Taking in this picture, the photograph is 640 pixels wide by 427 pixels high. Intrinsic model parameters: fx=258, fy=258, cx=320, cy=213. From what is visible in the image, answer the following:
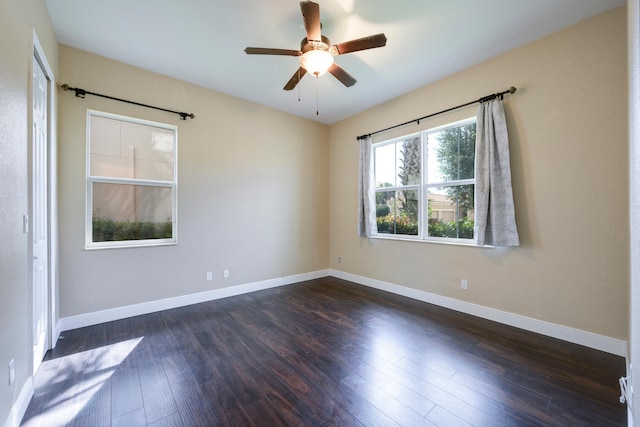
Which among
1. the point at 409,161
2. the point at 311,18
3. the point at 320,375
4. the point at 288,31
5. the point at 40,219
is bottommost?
the point at 320,375

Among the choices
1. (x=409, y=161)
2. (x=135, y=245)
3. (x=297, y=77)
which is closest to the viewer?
(x=297, y=77)

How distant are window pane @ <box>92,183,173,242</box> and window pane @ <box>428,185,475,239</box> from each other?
3.54 m

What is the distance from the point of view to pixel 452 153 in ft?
11.0

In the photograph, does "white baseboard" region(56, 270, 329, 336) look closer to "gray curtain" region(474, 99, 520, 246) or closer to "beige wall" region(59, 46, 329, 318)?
"beige wall" region(59, 46, 329, 318)

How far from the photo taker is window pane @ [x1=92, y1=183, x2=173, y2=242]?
9.62 feet

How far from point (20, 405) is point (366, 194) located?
397 cm

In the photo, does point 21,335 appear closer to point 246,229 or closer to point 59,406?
point 59,406

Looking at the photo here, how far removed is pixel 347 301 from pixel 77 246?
3194 millimetres

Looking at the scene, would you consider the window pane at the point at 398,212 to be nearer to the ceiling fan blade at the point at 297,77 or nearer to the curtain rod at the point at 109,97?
the ceiling fan blade at the point at 297,77

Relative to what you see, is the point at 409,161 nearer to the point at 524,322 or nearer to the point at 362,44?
the point at 362,44

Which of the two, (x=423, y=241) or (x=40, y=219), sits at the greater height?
(x=40, y=219)

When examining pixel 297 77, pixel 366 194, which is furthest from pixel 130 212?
pixel 366 194

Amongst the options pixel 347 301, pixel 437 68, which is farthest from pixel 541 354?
pixel 437 68

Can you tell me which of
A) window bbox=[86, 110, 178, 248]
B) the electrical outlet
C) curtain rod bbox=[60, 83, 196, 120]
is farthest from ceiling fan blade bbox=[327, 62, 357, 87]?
the electrical outlet
